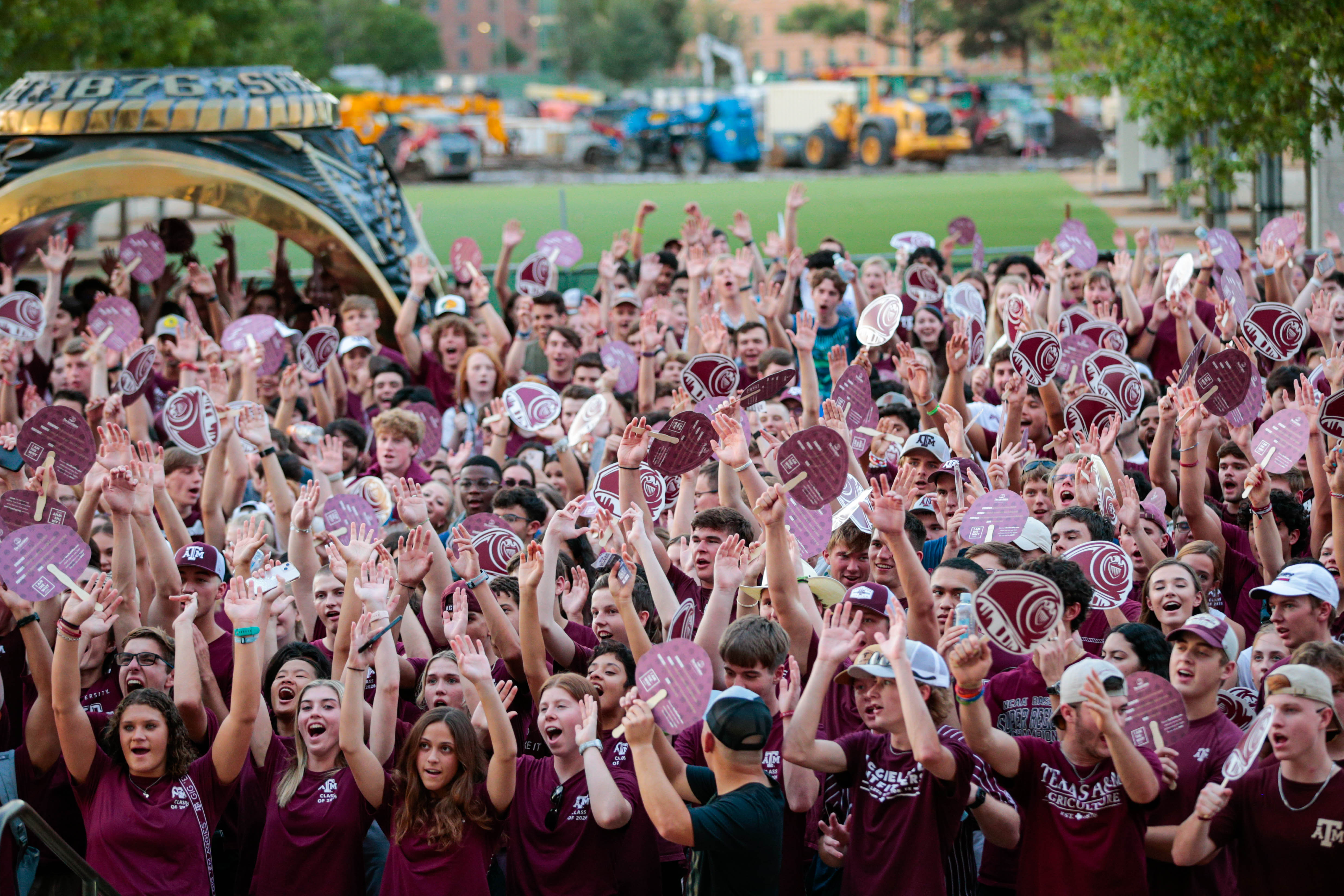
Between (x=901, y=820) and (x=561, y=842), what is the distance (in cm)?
109

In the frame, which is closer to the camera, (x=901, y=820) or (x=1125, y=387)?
(x=901, y=820)

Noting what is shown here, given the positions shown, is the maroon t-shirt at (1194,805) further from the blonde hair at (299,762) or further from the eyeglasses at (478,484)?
the eyeglasses at (478,484)

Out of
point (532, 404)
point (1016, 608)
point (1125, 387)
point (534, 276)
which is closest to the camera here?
point (1016, 608)

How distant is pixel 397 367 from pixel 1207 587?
6.05 meters

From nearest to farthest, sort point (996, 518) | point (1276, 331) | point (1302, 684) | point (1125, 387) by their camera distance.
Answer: point (1302, 684) → point (996, 518) → point (1125, 387) → point (1276, 331)

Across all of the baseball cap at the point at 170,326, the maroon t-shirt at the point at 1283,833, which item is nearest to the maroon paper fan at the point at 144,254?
the baseball cap at the point at 170,326

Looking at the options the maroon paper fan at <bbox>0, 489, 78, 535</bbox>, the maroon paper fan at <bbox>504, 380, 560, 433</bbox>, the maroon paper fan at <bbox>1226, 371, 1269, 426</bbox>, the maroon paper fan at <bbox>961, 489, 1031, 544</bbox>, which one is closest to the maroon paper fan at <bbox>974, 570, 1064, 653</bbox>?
the maroon paper fan at <bbox>961, 489, 1031, 544</bbox>

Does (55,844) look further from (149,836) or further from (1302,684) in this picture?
(1302,684)

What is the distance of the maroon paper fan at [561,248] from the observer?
495 inches

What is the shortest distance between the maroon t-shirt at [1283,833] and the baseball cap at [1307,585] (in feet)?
2.99

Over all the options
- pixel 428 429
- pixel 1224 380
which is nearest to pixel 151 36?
pixel 428 429

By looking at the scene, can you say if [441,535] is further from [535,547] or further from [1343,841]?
[1343,841]

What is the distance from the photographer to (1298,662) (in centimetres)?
450

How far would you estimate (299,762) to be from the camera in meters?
4.95
